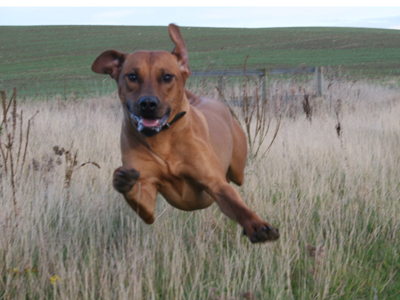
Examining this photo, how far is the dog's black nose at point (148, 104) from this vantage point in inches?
116

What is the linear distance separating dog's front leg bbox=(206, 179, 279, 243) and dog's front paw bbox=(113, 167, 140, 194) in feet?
1.67

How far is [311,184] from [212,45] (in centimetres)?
4174

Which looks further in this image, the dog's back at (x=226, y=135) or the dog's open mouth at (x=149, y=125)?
the dog's back at (x=226, y=135)

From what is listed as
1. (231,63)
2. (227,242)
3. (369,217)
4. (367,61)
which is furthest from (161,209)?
(367,61)

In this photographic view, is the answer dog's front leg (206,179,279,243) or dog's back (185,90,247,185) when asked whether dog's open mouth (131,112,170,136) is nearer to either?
dog's front leg (206,179,279,243)

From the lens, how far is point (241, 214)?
277 centimetres

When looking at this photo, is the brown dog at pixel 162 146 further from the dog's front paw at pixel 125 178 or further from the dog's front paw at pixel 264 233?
the dog's front paw at pixel 264 233

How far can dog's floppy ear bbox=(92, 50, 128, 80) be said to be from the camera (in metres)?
3.54

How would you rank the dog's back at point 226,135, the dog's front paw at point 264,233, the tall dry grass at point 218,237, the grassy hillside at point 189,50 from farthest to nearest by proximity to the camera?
the grassy hillside at point 189,50
the dog's back at point 226,135
the tall dry grass at point 218,237
the dog's front paw at point 264,233

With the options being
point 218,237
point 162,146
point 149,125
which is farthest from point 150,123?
point 218,237

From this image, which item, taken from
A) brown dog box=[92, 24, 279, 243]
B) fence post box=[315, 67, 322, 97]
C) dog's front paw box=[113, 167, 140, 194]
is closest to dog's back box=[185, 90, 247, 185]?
brown dog box=[92, 24, 279, 243]

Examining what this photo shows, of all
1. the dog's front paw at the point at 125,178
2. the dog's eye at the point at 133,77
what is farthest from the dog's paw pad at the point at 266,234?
the dog's eye at the point at 133,77

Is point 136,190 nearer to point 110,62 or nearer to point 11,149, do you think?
point 110,62

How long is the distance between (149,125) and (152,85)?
0.29 metres
